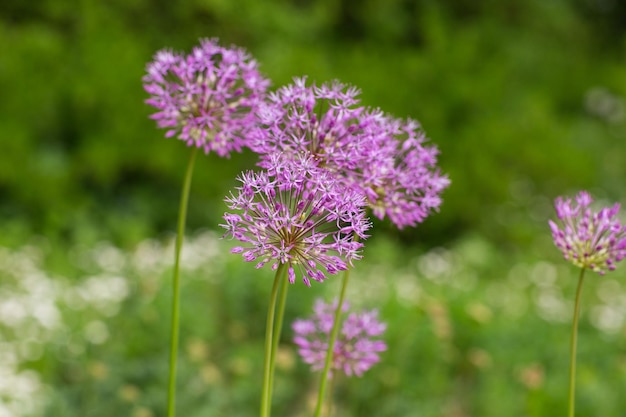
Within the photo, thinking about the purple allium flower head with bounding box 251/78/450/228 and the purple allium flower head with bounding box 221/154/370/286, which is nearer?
the purple allium flower head with bounding box 221/154/370/286

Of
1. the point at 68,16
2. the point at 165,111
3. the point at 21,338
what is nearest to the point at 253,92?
the point at 165,111

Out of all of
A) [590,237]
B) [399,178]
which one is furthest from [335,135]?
[590,237]

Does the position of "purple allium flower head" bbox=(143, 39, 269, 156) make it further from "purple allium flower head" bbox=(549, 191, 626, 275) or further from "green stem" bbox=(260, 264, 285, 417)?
"purple allium flower head" bbox=(549, 191, 626, 275)

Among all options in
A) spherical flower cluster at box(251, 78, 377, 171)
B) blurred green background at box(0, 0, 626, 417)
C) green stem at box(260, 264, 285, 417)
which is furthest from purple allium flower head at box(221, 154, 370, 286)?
blurred green background at box(0, 0, 626, 417)

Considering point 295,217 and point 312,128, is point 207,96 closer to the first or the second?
point 312,128

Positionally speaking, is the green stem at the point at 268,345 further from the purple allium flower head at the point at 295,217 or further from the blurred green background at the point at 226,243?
the blurred green background at the point at 226,243

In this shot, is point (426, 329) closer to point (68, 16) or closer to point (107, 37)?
point (107, 37)
